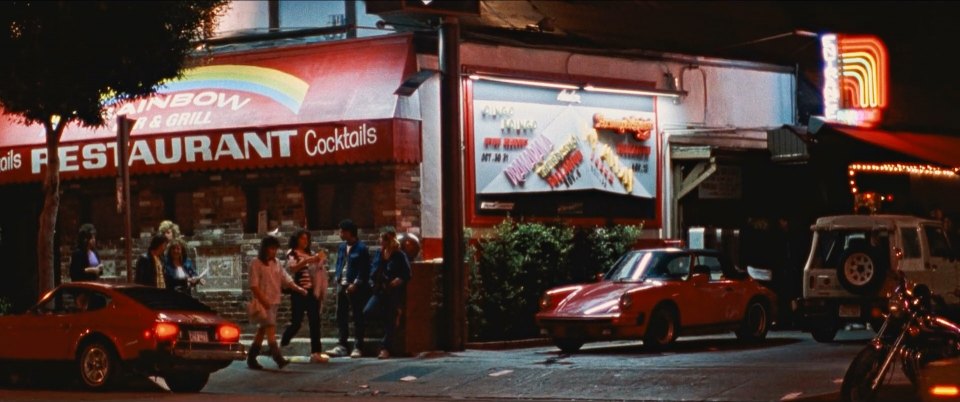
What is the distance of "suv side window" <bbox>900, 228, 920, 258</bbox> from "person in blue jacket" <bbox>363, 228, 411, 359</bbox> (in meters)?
6.53

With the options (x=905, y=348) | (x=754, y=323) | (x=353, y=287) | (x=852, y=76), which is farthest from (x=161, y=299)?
(x=852, y=76)

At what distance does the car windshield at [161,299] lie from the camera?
16.5m

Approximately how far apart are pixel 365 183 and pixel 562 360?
4.43m

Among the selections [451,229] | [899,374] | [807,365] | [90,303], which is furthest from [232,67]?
[899,374]

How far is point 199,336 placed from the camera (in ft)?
53.7

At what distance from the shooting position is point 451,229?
19.2 metres

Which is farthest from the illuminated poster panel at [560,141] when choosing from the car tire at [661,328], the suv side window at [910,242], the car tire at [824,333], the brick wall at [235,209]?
the suv side window at [910,242]

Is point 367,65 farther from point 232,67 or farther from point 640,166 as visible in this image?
point 640,166

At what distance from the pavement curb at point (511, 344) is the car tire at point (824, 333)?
3.60m

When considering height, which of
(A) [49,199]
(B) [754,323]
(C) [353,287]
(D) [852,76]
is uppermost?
(D) [852,76]

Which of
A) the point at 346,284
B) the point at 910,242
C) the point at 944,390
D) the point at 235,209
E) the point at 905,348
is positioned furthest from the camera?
the point at 235,209

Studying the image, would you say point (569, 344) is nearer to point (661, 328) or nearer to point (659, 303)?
point (661, 328)

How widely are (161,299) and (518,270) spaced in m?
5.74

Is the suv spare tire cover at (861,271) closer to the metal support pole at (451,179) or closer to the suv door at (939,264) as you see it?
the suv door at (939,264)
